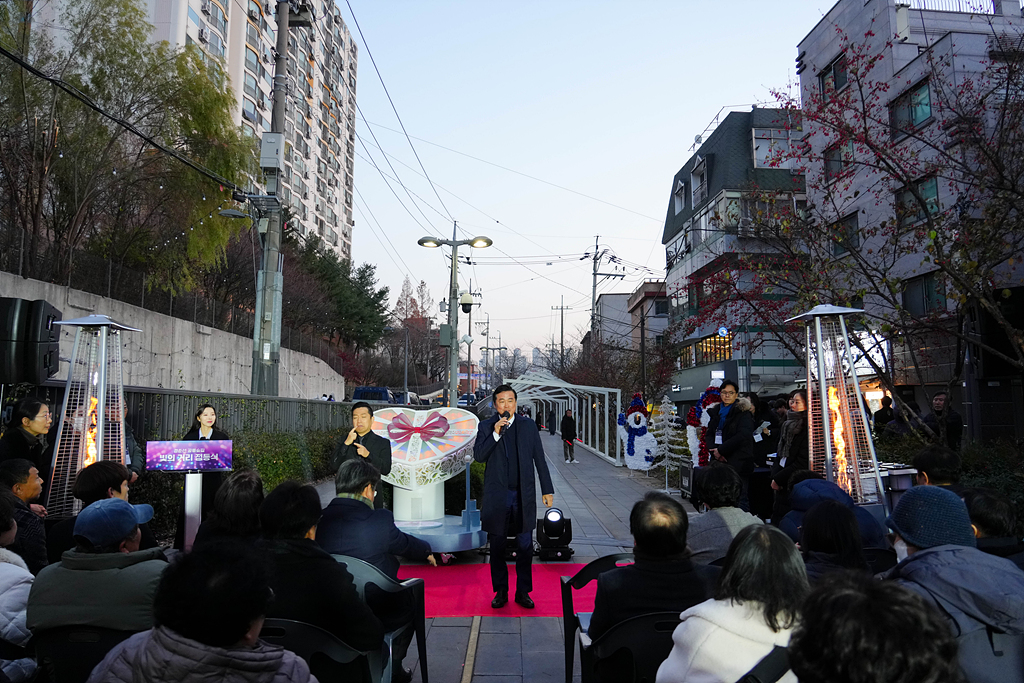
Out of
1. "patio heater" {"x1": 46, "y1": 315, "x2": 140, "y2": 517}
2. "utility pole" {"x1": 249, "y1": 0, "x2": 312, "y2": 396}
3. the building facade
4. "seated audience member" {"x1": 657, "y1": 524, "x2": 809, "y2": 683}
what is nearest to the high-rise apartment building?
"utility pole" {"x1": 249, "y1": 0, "x2": 312, "y2": 396}

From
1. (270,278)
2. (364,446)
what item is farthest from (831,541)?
(270,278)

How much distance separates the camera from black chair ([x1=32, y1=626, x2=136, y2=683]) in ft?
8.84

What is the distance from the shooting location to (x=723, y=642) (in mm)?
2229

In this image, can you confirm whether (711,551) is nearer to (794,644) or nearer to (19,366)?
(794,644)

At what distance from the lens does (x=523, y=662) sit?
4.48 metres

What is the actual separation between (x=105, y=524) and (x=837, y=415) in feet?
19.1

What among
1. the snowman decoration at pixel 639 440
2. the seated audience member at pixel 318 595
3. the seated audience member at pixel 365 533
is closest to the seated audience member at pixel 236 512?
the seated audience member at pixel 365 533

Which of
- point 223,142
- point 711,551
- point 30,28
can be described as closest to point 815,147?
point 223,142

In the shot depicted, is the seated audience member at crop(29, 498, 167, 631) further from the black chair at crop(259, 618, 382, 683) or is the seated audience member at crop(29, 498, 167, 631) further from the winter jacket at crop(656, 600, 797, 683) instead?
the winter jacket at crop(656, 600, 797, 683)

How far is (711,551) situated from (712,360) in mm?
33289

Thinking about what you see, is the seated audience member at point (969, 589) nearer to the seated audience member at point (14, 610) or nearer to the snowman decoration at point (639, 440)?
the seated audience member at point (14, 610)

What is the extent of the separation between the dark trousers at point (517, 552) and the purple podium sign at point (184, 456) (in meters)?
2.18

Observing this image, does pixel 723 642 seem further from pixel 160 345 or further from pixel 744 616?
pixel 160 345

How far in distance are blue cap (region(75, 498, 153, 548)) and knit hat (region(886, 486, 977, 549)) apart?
3.15 meters
